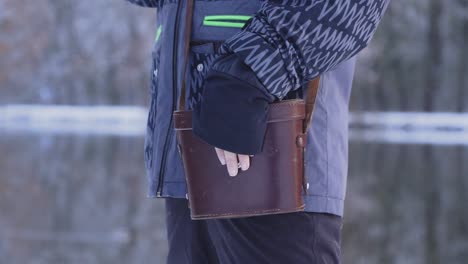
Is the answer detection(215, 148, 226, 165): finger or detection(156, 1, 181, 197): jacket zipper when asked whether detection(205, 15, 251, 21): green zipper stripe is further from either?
detection(215, 148, 226, 165): finger

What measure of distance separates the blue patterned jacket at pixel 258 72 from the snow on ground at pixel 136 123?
786 cm

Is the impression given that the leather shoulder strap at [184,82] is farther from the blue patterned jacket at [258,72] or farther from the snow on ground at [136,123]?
the snow on ground at [136,123]

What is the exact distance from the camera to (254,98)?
39.8 inches

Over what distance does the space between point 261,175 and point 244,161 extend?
29mm

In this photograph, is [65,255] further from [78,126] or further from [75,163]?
[78,126]

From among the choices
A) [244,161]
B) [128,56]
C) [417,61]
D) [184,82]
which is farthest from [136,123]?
[244,161]

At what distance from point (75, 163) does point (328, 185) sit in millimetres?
5410

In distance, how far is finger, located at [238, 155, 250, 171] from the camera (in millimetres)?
1050

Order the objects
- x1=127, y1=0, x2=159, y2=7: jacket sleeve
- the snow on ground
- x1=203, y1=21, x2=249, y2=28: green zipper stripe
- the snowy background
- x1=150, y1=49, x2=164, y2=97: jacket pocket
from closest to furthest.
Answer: x1=203, y1=21, x2=249, y2=28: green zipper stripe → x1=150, y1=49, x2=164, y2=97: jacket pocket → x1=127, y1=0, x2=159, y2=7: jacket sleeve → the snowy background → the snow on ground

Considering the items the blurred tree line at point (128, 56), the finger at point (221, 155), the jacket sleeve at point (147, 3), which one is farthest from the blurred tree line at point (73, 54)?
the finger at point (221, 155)

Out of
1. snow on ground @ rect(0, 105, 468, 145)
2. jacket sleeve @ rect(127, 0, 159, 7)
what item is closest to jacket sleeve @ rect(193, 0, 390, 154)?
jacket sleeve @ rect(127, 0, 159, 7)

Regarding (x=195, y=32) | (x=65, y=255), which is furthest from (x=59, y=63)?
(x=195, y=32)

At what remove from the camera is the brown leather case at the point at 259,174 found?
1.06 m

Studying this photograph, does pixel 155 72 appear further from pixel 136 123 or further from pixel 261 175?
pixel 136 123
